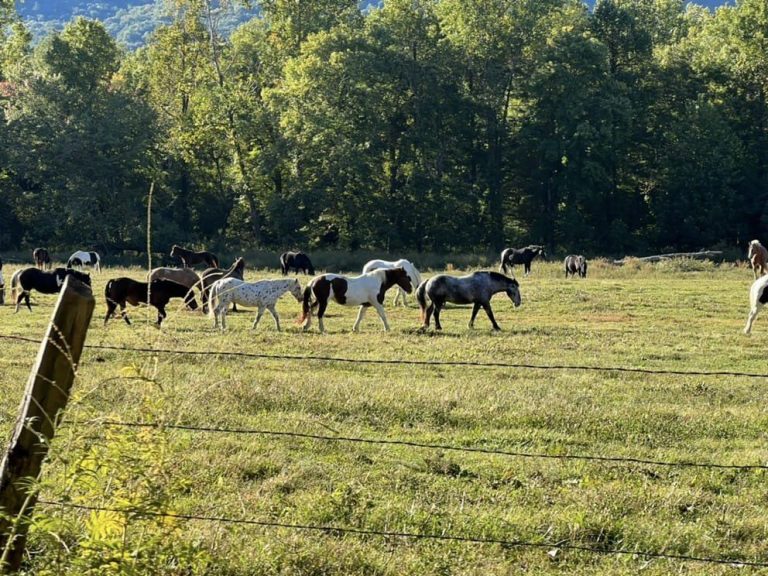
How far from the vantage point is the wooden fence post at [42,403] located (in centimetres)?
431

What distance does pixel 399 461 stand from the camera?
27.7 ft

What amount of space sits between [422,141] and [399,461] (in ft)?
162

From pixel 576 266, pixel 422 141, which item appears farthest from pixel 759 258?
pixel 422 141

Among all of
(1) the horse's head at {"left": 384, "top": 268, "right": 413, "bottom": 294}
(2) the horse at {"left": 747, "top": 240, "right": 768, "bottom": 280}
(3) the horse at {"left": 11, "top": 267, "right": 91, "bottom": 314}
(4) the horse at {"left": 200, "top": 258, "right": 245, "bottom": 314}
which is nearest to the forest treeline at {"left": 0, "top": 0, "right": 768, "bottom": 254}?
(2) the horse at {"left": 747, "top": 240, "right": 768, "bottom": 280}

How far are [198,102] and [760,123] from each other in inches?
1372

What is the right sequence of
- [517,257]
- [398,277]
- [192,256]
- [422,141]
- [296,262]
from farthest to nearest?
[422,141]
[517,257]
[296,262]
[192,256]
[398,277]

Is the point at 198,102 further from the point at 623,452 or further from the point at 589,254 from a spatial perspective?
the point at 623,452

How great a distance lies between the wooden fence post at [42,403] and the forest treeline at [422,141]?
49792 mm

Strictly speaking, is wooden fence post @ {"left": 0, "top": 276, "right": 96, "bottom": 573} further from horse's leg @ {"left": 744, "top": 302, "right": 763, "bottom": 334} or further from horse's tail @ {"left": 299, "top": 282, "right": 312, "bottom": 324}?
horse's leg @ {"left": 744, "top": 302, "right": 763, "bottom": 334}

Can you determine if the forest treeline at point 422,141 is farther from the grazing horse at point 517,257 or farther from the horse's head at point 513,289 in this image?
the horse's head at point 513,289

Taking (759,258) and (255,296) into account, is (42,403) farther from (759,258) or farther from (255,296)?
(759,258)

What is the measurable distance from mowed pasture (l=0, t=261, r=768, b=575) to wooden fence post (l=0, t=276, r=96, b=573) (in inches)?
4.6

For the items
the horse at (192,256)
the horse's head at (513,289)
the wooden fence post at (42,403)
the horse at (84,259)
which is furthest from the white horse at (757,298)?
the horse at (84,259)

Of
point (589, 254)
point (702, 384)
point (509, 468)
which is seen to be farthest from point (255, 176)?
point (509, 468)
